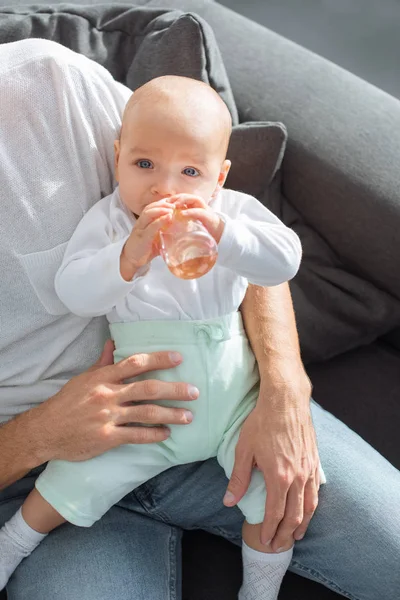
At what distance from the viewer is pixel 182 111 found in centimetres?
112

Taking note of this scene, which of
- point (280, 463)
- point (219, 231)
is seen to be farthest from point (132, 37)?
point (280, 463)

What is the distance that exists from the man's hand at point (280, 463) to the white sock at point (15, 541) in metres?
0.33

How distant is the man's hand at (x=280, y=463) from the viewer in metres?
1.17

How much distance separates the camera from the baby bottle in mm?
962

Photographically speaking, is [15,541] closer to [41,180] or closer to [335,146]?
[41,180]

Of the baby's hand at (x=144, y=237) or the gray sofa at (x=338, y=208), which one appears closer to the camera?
the baby's hand at (x=144, y=237)

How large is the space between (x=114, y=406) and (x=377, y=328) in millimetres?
686

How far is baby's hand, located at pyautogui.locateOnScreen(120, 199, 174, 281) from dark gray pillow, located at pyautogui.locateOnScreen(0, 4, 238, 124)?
1.66 ft

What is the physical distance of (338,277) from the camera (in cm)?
159

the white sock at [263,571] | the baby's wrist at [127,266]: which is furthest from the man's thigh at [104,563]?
the baby's wrist at [127,266]

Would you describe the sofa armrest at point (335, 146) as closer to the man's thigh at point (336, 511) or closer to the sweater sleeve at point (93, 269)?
the man's thigh at point (336, 511)

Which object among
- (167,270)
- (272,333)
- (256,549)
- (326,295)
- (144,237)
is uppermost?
(144,237)

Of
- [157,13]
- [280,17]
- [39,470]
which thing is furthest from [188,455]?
[280,17]

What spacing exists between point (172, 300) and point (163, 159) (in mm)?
220
